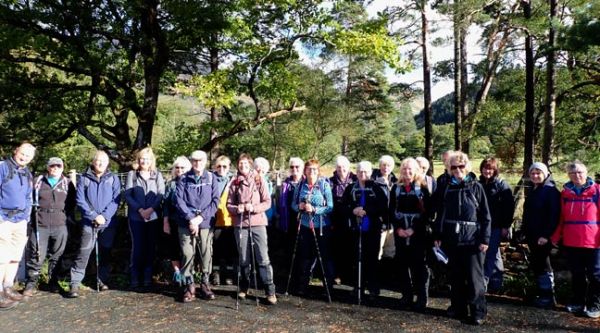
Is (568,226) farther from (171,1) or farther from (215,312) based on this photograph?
(171,1)

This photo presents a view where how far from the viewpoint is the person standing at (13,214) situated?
17.5 feet

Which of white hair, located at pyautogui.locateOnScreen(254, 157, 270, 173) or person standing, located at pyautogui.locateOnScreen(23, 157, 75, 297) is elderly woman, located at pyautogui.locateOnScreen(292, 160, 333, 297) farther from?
person standing, located at pyautogui.locateOnScreen(23, 157, 75, 297)

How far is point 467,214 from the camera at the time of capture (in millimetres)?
4762

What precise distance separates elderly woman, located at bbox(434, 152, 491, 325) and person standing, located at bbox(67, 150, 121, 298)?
4551 millimetres

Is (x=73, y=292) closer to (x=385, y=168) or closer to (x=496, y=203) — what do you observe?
(x=385, y=168)

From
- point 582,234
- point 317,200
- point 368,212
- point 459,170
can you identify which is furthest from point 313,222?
point 582,234

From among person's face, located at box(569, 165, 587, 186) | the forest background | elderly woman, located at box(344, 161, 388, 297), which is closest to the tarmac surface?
elderly woman, located at box(344, 161, 388, 297)

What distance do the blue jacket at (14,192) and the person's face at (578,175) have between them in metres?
6.78

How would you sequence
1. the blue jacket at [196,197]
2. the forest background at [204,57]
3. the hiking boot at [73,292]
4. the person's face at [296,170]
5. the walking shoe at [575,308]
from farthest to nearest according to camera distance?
the forest background at [204,57] → the person's face at [296,170] → the hiking boot at [73,292] → the blue jacket at [196,197] → the walking shoe at [575,308]

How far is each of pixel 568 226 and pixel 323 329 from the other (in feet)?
10.3

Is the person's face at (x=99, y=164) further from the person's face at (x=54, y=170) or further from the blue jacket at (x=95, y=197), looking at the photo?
the person's face at (x=54, y=170)

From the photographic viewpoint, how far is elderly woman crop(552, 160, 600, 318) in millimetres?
4918

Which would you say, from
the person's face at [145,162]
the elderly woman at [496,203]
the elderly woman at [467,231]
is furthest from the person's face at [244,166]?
the elderly woman at [496,203]

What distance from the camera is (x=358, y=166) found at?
18.9ft
